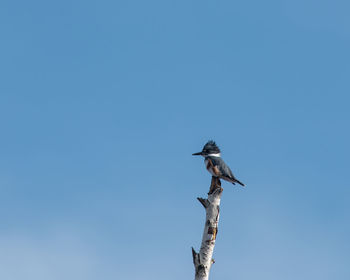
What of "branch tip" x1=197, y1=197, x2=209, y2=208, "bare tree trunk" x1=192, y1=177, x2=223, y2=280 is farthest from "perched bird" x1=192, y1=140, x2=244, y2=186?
"branch tip" x1=197, y1=197, x2=209, y2=208

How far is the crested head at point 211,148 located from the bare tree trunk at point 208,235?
225cm

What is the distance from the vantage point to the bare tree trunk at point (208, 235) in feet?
50.2

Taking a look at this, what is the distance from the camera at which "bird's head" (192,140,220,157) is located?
18344mm

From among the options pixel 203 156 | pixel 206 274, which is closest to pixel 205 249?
pixel 206 274

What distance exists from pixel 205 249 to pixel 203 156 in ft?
13.0

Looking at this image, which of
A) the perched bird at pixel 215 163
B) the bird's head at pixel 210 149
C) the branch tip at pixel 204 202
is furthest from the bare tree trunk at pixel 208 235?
the bird's head at pixel 210 149

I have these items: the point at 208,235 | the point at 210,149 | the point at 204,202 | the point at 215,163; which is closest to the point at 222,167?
the point at 215,163

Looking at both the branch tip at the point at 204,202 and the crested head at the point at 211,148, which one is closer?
the branch tip at the point at 204,202

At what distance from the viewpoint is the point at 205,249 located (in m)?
15.5

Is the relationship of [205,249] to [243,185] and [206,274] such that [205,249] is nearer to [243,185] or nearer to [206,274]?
[206,274]

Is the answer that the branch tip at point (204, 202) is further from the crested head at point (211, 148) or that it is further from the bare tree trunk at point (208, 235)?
the crested head at point (211, 148)

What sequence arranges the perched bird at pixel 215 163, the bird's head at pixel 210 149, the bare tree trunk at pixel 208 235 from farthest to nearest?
1. the bird's head at pixel 210 149
2. the perched bird at pixel 215 163
3. the bare tree trunk at pixel 208 235

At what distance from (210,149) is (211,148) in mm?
58

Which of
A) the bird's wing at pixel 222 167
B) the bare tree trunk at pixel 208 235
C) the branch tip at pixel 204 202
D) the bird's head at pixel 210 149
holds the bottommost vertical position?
the bare tree trunk at pixel 208 235
